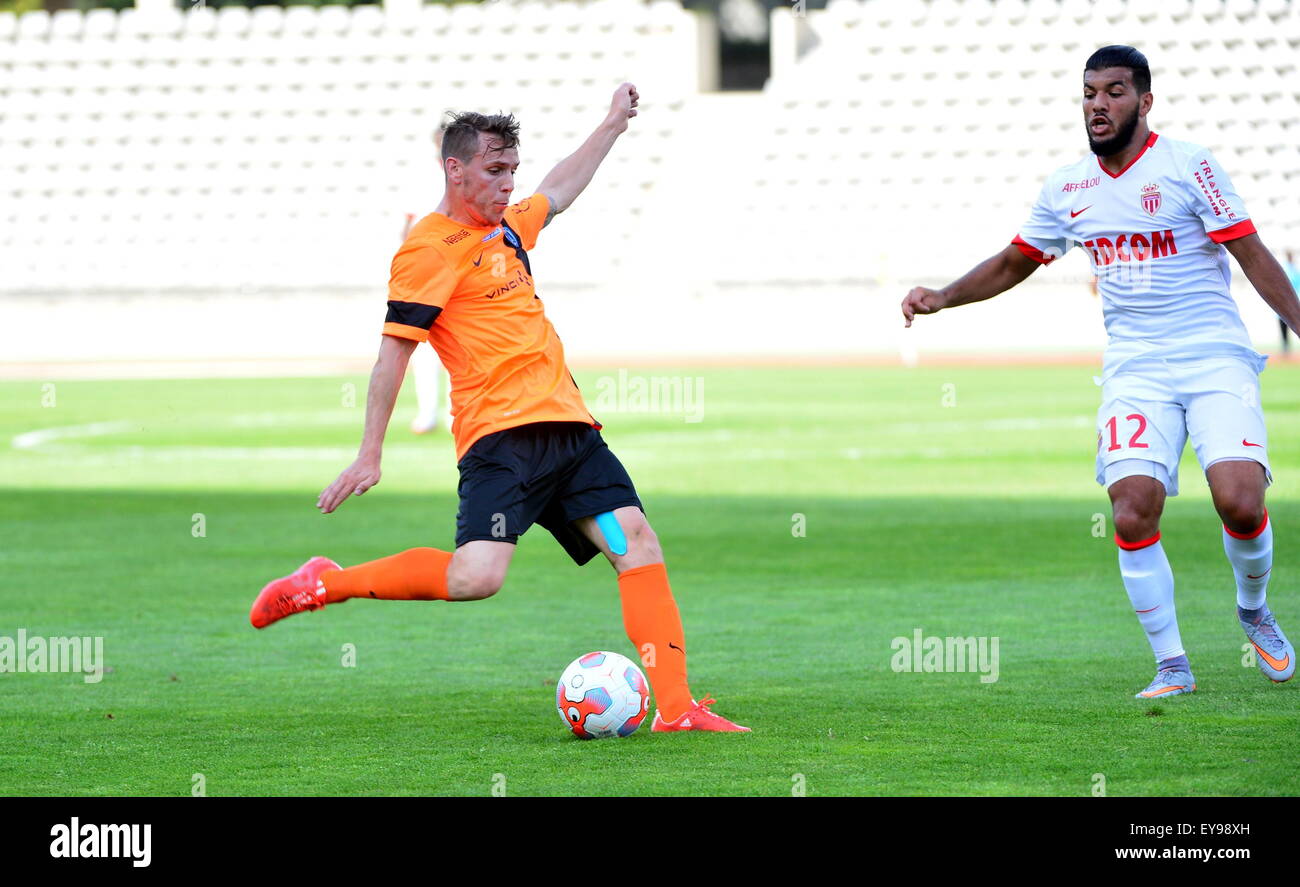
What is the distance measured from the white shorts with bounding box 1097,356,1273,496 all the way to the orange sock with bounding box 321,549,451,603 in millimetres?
2333

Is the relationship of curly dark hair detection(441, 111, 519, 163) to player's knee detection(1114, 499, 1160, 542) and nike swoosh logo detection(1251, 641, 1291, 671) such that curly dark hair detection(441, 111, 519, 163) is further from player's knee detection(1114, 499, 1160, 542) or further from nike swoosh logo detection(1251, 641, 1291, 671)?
nike swoosh logo detection(1251, 641, 1291, 671)

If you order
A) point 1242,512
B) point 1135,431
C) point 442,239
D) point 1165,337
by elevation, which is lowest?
point 1242,512

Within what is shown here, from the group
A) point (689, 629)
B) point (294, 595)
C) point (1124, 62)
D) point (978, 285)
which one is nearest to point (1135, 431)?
point (978, 285)

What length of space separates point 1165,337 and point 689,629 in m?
2.90

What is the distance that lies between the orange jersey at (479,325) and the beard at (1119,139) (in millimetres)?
1991

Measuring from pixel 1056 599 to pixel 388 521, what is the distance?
532cm

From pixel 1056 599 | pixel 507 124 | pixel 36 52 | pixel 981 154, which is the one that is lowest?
pixel 1056 599

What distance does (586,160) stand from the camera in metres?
6.56

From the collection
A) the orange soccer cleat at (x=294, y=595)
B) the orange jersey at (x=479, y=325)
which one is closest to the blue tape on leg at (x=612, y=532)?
the orange jersey at (x=479, y=325)

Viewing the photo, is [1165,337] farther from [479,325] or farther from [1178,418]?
[479,325]

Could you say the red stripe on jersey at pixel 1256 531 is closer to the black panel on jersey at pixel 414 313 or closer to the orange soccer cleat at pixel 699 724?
the orange soccer cleat at pixel 699 724
